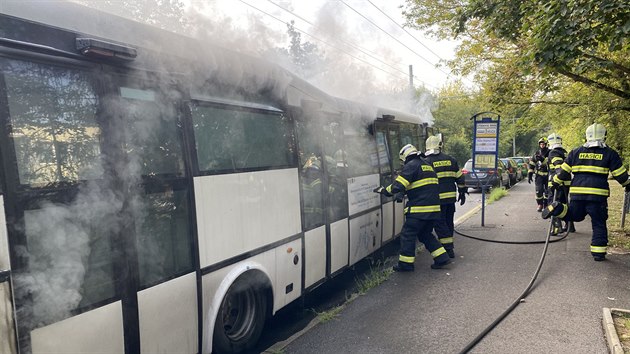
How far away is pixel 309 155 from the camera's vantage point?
4.70 meters

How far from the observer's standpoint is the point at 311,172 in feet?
15.5

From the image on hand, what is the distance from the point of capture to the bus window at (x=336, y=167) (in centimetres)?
508

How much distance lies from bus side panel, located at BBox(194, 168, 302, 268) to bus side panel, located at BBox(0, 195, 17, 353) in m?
1.27

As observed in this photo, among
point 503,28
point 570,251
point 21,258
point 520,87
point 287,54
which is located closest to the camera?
point 21,258

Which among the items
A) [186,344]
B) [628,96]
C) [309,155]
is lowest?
[186,344]

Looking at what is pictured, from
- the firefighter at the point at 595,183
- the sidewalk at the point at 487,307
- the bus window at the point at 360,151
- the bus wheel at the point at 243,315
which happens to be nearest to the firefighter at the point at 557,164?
the sidewalk at the point at 487,307

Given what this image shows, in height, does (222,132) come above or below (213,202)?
above

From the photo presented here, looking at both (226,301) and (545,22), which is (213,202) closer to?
(226,301)

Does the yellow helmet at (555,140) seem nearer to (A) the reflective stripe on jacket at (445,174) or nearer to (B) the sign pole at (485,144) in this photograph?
(B) the sign pole at (485,144)

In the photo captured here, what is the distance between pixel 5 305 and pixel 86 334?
485 mm

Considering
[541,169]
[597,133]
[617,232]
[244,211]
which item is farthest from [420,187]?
[541,169]

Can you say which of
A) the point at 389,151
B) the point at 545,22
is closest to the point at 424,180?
the point at 389,151

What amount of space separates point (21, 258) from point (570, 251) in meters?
7.21

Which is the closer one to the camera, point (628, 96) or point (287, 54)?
point (287, 54)
